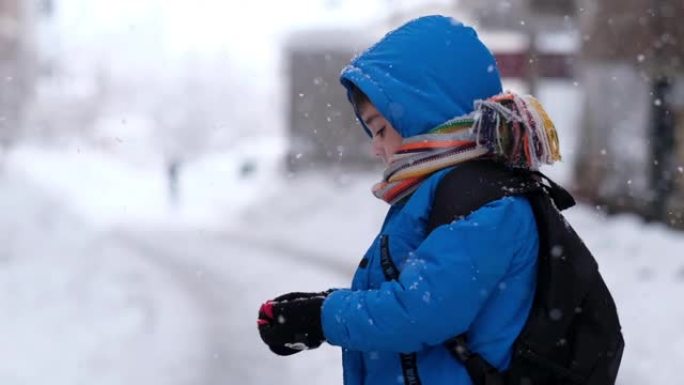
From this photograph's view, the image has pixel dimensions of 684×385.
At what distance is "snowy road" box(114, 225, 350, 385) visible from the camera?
7.36 meters

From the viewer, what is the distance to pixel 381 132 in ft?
7.13

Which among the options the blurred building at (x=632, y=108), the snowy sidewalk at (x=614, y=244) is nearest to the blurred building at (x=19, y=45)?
the snowy sidewalk at (x=614, y=244)

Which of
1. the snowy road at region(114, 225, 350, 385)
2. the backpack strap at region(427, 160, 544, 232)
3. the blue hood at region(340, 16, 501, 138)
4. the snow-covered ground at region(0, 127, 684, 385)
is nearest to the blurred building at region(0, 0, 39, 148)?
the snow-covered ground at region(0, 127, 684, 385)

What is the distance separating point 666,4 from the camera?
42.8 feet

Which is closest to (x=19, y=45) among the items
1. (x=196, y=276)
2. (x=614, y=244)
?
(x=196, y=276)

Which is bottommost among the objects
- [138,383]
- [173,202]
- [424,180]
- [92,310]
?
[173,202]

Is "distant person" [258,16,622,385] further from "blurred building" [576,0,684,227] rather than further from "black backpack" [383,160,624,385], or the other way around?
"blurred building" [576,0,684,227]

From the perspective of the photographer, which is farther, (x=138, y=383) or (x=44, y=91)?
(x=44, y=91)

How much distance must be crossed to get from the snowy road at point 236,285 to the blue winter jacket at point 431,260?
193 inches

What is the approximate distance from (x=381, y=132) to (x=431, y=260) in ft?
1.39

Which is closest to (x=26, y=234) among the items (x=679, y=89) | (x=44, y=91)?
(x=679, y=89)

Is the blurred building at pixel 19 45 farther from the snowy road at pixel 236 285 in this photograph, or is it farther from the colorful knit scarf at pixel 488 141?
the colorful knit scarf at pixel 488 141

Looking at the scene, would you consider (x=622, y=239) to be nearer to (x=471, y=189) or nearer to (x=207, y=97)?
(x=471, y=189)

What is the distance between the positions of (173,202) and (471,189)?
23435 mm
